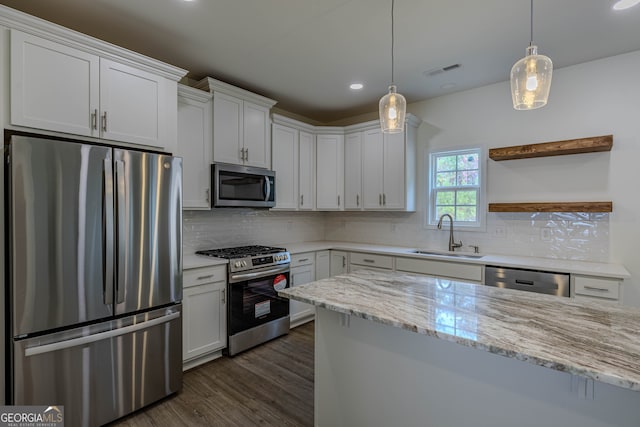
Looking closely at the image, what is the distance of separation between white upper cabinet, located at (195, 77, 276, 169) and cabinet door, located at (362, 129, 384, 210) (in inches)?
51.1

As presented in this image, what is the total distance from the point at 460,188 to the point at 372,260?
1372mm

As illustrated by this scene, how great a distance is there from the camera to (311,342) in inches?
130

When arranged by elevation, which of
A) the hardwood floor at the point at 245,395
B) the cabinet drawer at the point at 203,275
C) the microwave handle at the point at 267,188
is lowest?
the hardwood floor at the point at 245,395

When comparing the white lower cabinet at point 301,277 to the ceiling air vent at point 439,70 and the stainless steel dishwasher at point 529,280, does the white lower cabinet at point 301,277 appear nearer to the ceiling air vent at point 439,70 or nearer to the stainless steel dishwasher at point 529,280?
the stainless steel dishwasher at point 529,280

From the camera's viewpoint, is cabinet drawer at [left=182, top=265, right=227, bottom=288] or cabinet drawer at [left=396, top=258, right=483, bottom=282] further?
cabinet drawer at [left=396, top=258, right=483, bottom=282]

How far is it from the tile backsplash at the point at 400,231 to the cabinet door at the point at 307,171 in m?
0.36

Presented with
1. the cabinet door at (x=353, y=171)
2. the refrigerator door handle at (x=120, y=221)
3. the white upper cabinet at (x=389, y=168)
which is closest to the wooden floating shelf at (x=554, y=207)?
the white upper cabinet at (x=389, y=168)

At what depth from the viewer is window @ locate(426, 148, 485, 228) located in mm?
3615

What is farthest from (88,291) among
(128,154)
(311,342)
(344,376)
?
(311,342)

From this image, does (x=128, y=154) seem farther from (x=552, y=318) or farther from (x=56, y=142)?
(x=552, y=318)

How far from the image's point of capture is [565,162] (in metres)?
3.06

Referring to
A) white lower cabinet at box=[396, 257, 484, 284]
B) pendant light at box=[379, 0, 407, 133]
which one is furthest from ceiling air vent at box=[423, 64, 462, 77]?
white lower cabinet at box=[396, 257, 484, 284]

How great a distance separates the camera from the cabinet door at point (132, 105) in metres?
2.13

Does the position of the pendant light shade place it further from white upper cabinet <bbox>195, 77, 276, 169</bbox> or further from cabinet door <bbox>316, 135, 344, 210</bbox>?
cabinet door <bbox>316, 135, 344, 210</bbox>
